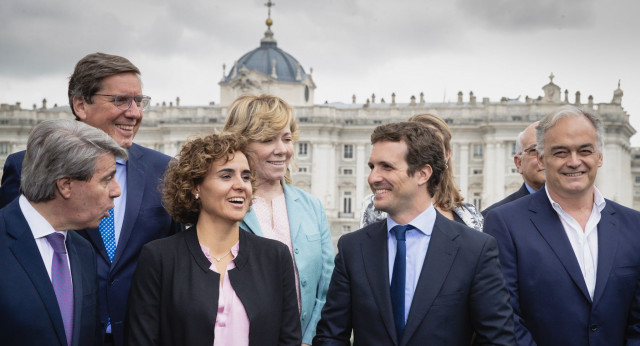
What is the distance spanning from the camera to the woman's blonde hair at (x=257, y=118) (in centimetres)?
485

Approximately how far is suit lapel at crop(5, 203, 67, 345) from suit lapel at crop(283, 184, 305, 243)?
70.5 inches

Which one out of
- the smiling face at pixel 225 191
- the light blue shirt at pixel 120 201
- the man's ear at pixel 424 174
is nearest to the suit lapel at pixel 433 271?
the man's ear at pixel 424 174

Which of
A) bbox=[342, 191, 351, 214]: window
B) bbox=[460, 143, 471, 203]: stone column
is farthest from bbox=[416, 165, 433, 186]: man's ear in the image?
bbox=[342, 191, 351, 214]: window

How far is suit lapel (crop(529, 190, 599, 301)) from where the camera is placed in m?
4.41

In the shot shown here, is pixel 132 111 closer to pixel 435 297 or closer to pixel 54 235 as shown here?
pixel 54 235

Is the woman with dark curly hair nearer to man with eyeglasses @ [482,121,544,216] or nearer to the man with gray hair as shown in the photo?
the man with gray hair

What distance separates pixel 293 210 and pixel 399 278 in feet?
3.85

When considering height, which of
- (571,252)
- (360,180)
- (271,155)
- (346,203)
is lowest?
(346,203)

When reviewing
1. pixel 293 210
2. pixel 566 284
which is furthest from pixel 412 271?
pixel 293 210

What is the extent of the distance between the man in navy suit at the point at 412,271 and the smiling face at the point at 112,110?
1.70 m

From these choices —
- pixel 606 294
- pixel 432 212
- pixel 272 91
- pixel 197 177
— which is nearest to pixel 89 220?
pixel 197 177

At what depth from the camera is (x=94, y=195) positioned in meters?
3.81

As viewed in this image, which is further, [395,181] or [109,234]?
[109,234]

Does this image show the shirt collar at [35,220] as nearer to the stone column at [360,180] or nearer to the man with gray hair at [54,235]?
the man with gray hair at [54,235]
